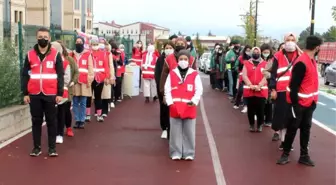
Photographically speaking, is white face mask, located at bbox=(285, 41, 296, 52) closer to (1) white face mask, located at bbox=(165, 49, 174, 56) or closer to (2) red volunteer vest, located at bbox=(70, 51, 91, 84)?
(1) white face mask, located at bbox=(165, 49, 174, 56)

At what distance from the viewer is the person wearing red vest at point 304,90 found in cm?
761

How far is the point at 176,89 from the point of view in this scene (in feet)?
26.4

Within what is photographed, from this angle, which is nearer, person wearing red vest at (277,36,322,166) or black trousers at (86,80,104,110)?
person wearing red vest at (277,36,322,166)

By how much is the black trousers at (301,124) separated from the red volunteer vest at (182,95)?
1.49 metres

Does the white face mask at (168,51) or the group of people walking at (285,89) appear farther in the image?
the white face mask at (168,51)

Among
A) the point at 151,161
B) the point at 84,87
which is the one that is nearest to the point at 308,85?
the point at 151,161

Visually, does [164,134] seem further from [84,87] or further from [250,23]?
[250,23]

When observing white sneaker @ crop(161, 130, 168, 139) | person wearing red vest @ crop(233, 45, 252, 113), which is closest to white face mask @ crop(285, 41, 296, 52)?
white sneaker @ crop(161, 130, 168, 139)

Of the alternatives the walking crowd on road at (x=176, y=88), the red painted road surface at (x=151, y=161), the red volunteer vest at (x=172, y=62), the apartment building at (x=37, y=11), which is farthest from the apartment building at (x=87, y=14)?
the red volunteer vest at (x=172, y=62)

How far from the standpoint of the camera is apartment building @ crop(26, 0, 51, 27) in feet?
184

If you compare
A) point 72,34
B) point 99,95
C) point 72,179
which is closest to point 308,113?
point 72,179

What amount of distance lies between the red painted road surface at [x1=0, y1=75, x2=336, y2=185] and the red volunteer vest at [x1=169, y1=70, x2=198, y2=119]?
75cm

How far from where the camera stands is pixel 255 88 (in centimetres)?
1057

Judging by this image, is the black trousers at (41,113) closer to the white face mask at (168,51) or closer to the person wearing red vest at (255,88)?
the white face mask at (168,51)
